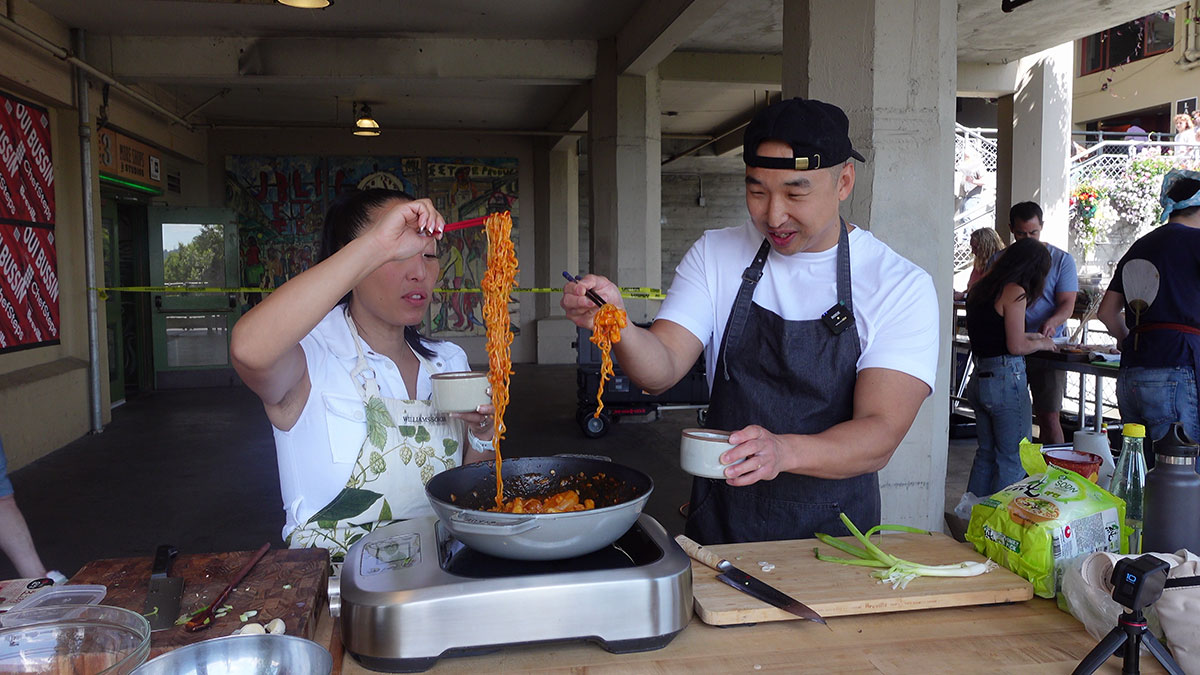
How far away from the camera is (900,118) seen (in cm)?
355

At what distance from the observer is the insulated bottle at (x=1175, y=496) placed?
157 cm

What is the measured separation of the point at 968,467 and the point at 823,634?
5924 mm

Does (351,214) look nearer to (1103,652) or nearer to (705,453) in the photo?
(705,453)

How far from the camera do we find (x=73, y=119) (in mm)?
8016

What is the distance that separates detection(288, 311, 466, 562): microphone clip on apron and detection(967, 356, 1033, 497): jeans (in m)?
4.09

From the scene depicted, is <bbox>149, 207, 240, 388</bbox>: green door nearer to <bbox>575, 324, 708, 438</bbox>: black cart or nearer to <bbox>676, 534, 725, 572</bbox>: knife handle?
<bbox>575, 324, 708, 438</bbox>: black cart

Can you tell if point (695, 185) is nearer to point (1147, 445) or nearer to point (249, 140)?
point (249, 140)

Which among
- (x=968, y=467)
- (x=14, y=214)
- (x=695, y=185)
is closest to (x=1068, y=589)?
(x=968, y=467)

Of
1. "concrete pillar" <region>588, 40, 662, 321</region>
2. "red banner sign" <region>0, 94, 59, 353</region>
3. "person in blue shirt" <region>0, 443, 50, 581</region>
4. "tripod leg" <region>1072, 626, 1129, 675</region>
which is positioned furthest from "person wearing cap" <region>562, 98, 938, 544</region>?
"red banner sign" <region>0, 94, 59, 353</region>

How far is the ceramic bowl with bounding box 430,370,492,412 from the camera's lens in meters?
1.92

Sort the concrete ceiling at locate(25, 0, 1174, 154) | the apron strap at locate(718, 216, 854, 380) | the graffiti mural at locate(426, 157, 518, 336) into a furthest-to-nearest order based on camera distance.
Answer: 1. the graffiti mural at locate(426, 157, 518, 336)
2. the concrete ceiling at locate(25, 0, 1174, 154)
3. the apron strap at locate(718, 216, 854, 380)

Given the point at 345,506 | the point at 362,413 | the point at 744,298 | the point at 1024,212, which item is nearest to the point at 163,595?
the point at 345,506

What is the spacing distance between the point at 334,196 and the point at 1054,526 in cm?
1360

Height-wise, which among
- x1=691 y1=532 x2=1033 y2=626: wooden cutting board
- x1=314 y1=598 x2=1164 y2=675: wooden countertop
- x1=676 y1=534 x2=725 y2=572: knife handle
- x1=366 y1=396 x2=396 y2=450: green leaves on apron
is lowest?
x1=314 y1=598 x2=1164 y2=675: wooden countertop
